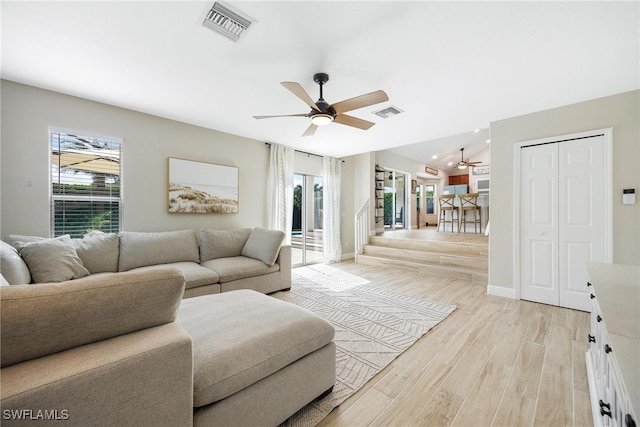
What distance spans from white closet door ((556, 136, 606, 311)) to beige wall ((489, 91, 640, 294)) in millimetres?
125

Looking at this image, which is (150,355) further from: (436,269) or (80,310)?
(436,269)

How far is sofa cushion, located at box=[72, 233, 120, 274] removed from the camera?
2.69m

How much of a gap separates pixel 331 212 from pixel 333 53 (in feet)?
13.3

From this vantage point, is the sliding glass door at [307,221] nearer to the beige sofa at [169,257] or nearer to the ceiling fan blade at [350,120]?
the beige sofa at [169,257]

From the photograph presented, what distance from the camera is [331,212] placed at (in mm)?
5992

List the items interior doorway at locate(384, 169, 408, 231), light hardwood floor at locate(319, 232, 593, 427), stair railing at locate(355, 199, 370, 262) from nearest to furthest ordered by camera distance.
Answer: light hardwood floor at locate(319, 232, 593, 427), stair railing at locate(355, 199, 370, 262), interior doorway at locate(384, 169, 408, 231)

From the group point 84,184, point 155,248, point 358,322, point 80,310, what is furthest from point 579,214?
point 84,184

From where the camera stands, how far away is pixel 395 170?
775 centimetres

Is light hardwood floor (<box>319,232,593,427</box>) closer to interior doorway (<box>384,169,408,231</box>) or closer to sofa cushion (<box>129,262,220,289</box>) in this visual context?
sofa cushion (<box>129,262,220,289</box>)

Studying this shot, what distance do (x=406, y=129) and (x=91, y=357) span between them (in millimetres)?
4362

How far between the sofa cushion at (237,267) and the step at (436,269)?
268 cm

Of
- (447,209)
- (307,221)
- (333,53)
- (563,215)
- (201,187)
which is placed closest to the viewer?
(333,53)

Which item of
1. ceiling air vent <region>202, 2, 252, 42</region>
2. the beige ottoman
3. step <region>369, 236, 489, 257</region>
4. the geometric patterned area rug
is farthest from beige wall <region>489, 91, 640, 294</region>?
ceiling air vent <region>202, 2, 252, 42</region>

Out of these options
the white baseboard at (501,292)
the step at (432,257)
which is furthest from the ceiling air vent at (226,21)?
the step at (432,257)
